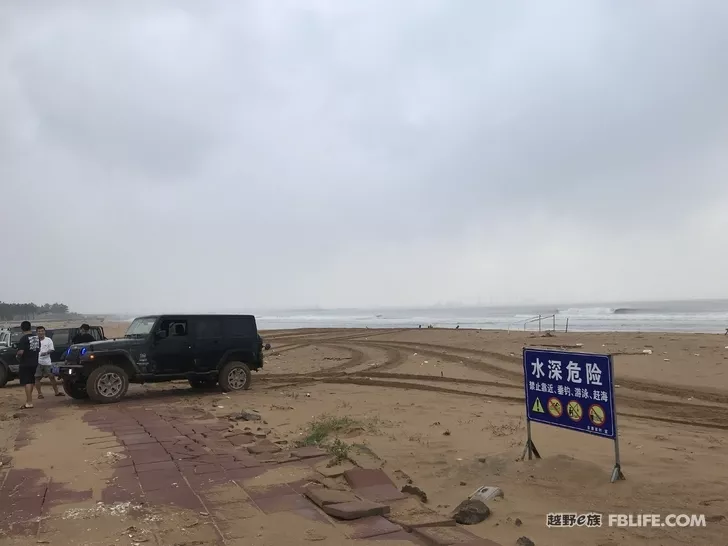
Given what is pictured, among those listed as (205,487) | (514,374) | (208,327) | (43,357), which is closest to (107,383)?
(43,357)

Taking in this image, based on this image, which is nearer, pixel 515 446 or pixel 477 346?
pixel 515 446

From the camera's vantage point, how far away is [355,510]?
461 centimetres

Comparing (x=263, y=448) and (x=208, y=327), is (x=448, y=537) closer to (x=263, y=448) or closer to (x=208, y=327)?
(x=263, y=448)

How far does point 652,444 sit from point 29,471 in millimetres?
7599

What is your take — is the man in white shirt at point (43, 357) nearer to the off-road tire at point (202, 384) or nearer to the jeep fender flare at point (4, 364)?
the off-road tire at point (202, 384)

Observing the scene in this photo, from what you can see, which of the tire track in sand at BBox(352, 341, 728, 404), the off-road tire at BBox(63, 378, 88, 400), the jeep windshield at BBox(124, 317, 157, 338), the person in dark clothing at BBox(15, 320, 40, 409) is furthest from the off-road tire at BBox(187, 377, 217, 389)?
the tire track in sand at BBox(352, 341, 728, 404)

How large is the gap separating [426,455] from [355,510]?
2.25 m

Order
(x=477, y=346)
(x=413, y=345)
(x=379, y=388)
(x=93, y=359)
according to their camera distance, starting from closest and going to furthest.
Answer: (x=93, y=359) → (x=379, y=388) → (x=477, y=346) → (x=413, y=345)

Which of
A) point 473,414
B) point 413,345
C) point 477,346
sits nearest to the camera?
point 473,414

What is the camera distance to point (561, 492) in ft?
16.8

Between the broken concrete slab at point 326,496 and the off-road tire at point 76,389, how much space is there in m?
8.26

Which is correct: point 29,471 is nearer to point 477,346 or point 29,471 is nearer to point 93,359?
point 93,359

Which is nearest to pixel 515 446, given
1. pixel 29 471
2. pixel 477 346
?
pixel 29 471

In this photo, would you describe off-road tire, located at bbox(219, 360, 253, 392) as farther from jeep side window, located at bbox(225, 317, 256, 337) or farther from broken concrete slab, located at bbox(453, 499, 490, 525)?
broken concrete slab, located at bbox(453, 499, 490, 525)
